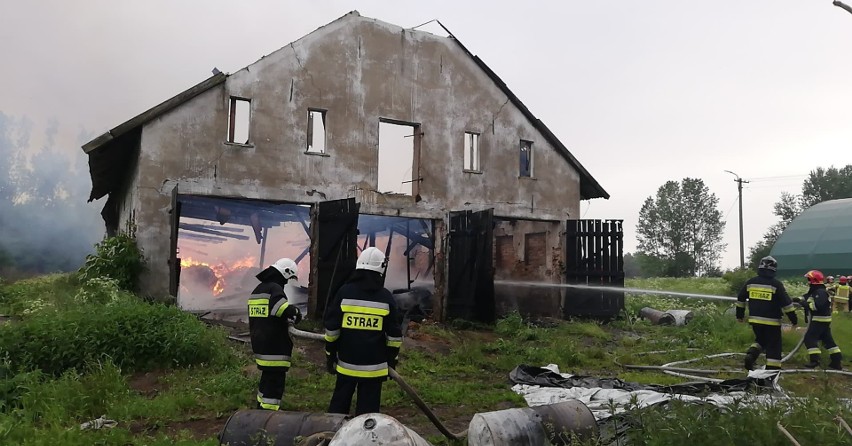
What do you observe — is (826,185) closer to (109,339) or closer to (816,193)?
(816,193)

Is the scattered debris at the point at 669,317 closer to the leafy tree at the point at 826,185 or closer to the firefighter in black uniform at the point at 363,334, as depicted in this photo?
the firefighter in black uniform at the point at 363,334

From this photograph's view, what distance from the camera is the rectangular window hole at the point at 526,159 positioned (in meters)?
14.5

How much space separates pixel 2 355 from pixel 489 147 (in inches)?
405

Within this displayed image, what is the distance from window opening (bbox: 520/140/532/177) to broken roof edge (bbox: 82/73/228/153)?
24.3ft

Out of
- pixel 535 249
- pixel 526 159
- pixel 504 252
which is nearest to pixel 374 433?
pixel 526 159

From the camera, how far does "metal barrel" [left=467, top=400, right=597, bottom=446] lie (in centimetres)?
391

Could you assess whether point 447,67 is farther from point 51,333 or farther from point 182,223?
point 51,333

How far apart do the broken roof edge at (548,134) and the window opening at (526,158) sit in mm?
516

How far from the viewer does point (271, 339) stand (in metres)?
5.28

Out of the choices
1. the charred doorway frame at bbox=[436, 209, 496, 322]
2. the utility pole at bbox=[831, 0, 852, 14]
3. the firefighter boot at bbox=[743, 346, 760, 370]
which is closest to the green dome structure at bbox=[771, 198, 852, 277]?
the charred doorway frame at bbox=[436, 209, 496, 322]

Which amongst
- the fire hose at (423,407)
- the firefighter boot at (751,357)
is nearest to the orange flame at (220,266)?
the fire hose at (423,407)

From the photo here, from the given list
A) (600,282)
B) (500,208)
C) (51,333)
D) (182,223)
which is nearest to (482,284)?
(500,208)

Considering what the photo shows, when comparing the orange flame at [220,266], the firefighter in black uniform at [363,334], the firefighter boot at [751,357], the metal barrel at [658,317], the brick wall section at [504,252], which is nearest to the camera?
the firefighter in black uniform at [363,334]

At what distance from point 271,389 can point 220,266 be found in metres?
9.48
